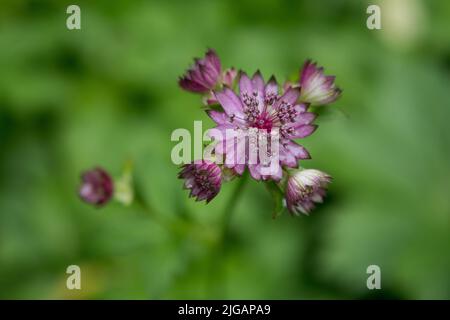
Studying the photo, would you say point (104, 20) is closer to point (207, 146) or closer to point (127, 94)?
point (127, 94)

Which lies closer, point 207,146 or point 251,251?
point 207,146

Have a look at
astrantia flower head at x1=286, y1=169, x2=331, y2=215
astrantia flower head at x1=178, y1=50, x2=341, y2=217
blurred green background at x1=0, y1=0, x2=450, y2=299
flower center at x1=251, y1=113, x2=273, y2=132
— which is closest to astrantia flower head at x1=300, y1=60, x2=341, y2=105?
astrantia flower head at x1=178, y1=50, x2=341, y2=217

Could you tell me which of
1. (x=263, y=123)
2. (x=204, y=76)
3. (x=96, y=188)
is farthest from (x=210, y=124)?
(x=263, y=123)

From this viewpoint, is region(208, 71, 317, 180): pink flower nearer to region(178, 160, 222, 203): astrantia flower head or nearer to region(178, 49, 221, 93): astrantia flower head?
region(178, 160, 222, 203): astrantia flower head

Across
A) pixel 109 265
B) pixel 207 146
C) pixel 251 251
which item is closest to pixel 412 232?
pixel 251 251

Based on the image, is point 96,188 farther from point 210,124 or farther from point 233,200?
point 210,124

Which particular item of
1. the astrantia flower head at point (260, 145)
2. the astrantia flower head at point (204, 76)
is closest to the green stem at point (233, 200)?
the astrantia flower head at point (260, 145)
